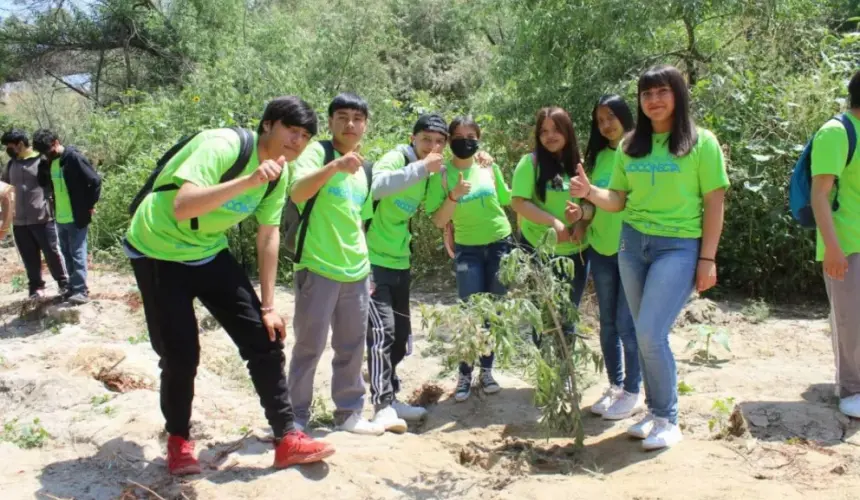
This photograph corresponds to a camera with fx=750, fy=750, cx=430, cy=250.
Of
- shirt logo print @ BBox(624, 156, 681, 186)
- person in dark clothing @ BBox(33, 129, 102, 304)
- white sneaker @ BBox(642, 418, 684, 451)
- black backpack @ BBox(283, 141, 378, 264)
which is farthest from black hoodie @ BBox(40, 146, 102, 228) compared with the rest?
white sneaker @ BBox(642, 418, 684, 451)

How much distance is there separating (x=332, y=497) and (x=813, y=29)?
6913 mm

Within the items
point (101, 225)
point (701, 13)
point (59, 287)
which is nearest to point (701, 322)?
point (701, 13)

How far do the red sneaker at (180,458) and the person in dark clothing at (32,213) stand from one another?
15.9 feet

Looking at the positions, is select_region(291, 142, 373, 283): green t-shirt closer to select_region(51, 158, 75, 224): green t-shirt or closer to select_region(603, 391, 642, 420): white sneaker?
select_region(603, 391, 642, 420): white sneaker

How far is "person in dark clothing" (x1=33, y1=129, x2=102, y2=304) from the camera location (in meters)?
7.27

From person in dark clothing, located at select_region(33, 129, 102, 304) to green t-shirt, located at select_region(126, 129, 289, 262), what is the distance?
459 cm

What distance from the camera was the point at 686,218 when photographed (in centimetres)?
345

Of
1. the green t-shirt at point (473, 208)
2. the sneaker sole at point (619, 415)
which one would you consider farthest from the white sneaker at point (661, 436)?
the green t-shirt at point (473, 208)

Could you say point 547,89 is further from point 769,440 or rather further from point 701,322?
point 769,440

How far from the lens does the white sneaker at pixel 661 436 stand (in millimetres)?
3480

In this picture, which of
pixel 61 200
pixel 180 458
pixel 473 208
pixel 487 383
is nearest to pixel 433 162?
pixel 473 208

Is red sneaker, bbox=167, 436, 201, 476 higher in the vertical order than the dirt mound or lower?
higher

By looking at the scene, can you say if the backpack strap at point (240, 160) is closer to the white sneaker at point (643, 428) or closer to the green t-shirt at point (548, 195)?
the green t-shirt at point (548, 195)

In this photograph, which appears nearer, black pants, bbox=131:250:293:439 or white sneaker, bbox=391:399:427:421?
black pants, bbox=131:250:293:439
